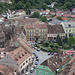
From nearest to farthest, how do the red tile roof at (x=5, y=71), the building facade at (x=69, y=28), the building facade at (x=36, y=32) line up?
the red tile roof at (x=5, y=71)
the building facade at (x=36, y=32)
the building facade at (x=69, y=28)

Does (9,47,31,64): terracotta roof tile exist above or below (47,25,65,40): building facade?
above

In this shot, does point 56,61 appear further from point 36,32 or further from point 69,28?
point 69,28

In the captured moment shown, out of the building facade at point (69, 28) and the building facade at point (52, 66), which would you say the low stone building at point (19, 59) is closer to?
the building facade at point (52, 66)

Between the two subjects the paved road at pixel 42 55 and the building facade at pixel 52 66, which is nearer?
the building facade at pixel 52 66

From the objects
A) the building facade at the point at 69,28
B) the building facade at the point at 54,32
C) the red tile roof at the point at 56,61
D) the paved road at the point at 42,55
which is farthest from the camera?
the building facade at the point at 69,28

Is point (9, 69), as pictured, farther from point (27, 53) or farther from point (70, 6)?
point (70, 6)

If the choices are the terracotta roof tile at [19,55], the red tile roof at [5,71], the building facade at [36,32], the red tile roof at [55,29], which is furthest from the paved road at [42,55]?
the red tile roof at [55,29]

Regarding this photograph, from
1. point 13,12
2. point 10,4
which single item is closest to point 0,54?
point 13,12

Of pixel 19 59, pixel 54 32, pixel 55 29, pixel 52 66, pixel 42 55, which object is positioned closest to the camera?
pixel 52 66

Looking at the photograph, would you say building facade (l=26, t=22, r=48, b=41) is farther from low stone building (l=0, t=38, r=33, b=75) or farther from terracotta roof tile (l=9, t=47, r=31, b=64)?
terracotta roof tile (l=9, t=47, r=31, b=64)

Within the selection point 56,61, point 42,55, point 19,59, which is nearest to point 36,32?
point 42,55

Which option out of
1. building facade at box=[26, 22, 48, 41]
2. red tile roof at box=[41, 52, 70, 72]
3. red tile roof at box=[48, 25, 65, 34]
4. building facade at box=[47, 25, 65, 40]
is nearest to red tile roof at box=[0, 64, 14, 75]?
red tile roof at box=[41, 52, 70, 72]

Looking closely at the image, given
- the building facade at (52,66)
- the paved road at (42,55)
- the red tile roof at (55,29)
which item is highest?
the building facade at (52,66)
